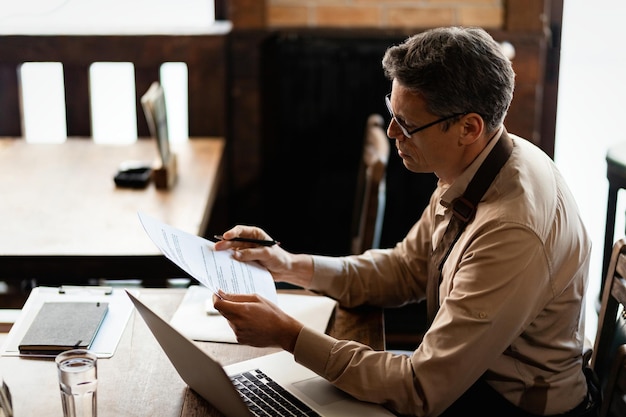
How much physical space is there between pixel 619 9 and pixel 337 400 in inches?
109

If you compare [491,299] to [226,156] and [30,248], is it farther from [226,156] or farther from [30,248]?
[226,156]

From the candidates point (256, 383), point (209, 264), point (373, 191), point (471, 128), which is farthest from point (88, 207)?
point (471, 128)

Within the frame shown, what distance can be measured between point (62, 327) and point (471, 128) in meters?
0.83

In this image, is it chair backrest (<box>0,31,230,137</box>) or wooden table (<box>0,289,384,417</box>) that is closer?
wooden table (<box>0,289,384,417</box>)

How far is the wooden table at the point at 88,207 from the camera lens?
81.9 inches

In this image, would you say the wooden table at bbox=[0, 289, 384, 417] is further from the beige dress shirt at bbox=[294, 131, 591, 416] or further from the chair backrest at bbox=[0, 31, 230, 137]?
the chair backrest at bbox=[0, 31, 230, 137]

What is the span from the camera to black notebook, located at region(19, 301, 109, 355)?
1.49 m

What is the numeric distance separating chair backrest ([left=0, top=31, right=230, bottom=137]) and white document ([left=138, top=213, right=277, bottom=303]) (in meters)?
1.77

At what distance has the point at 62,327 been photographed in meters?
1.56

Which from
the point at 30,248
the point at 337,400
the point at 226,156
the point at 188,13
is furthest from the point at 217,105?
the point at 337,400

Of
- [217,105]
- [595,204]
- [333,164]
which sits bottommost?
[595,204]

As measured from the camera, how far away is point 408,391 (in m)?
1.34

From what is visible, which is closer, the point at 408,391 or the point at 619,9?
the point at 408,391

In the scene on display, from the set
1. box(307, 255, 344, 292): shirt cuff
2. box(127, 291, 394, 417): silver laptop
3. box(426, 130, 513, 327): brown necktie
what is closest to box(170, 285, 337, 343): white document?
box(307, 255, 344, 292): shirt cuff
